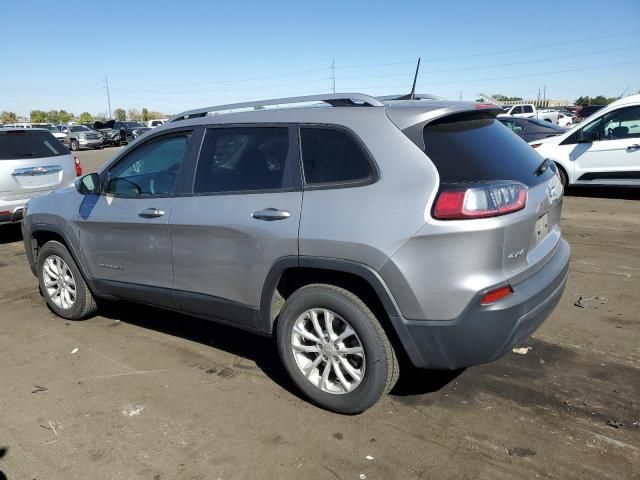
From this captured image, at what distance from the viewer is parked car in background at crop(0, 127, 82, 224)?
767 cm

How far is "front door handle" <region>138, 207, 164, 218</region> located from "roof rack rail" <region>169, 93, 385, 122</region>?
723 mm

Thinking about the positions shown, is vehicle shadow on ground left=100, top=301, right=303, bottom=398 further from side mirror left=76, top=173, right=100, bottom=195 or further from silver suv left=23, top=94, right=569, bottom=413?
side mirror left=76, top=173, right=100, bottom=195

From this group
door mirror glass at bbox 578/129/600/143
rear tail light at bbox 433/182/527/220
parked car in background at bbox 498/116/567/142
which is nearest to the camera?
rear tail light at bbox 433/182/527/220

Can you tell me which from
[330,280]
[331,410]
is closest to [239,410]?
[331,410]

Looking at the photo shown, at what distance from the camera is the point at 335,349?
3096mm

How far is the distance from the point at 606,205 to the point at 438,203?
7.93 meters

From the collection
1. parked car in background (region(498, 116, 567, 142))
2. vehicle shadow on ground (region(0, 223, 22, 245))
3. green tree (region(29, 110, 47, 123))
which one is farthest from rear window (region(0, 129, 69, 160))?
green tree (region(29, 110, 47, 123))

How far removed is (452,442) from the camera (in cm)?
287

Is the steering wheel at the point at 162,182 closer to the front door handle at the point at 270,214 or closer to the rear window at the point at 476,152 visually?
the front door handle at the point at 270,214

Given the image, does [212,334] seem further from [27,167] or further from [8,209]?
[27,167]

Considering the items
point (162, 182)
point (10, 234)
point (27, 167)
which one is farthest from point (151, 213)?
point (10, 234)

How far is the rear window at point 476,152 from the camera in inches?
112

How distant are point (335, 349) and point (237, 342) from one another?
4.62 ft

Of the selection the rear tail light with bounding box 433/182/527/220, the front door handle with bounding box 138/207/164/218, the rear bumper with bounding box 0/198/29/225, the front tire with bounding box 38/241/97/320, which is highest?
the rear tail light with bounding box 433/182/527/220
